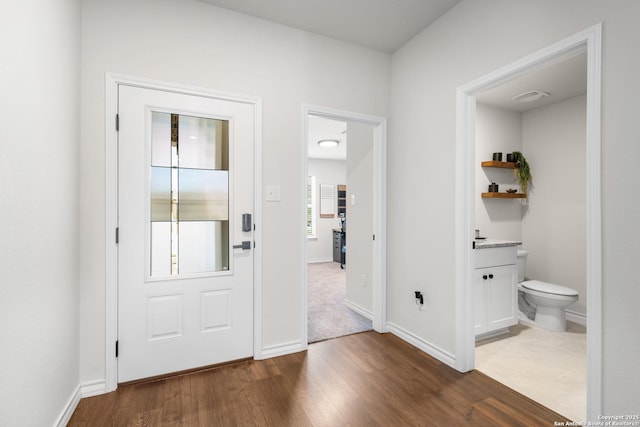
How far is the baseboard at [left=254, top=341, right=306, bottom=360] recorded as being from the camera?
2391 millimetres

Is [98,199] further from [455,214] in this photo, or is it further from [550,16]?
[550,16]

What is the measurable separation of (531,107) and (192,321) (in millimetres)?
4422

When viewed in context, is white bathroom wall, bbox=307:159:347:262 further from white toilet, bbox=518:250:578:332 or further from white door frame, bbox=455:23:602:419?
white door frame, bbox=455:23:602:419

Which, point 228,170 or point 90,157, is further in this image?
point 228,170

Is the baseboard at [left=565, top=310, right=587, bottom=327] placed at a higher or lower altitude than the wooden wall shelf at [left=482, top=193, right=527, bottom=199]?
lower

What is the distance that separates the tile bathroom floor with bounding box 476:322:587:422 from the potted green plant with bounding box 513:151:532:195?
1685 millimetres

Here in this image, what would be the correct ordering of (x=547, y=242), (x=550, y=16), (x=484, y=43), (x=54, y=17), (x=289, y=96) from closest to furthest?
1. (x=54, y=17)
2. (x=550, y=16)
3. (x=484, y=43)
4. (x=289, y=96)
5. (x=547, y=242)

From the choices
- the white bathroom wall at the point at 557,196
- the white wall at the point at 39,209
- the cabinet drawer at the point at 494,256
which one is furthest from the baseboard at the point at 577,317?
the white wall at the point at 39,209

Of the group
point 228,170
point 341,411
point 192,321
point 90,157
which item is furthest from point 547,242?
point 90,157

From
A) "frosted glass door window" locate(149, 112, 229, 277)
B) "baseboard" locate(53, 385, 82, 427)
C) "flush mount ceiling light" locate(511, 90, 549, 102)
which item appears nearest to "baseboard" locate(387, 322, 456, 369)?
"frosted glass door window" locate(149, 112, 229, 277)

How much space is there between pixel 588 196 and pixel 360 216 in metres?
2.17

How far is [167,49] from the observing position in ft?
6.96

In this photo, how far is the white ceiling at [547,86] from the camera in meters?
2.71

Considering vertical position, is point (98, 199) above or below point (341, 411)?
above
